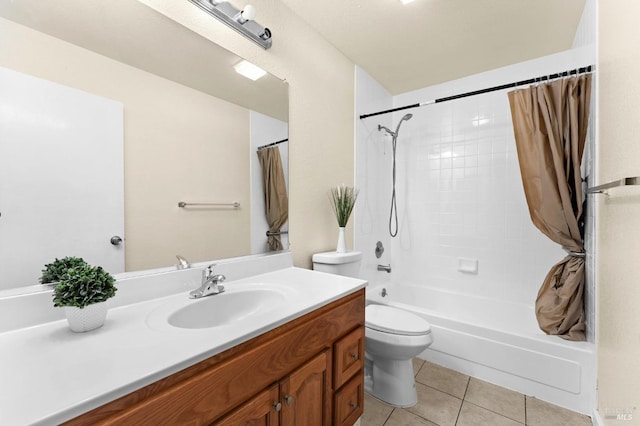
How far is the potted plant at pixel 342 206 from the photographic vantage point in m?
1.91

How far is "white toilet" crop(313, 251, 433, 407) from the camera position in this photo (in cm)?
154

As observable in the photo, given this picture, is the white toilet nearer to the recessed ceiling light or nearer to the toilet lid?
the toilet lid

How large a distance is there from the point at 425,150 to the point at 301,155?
1555 millimetres

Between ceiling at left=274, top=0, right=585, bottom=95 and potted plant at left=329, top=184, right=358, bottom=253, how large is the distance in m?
1.08

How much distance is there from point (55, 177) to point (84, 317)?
0.45 meters

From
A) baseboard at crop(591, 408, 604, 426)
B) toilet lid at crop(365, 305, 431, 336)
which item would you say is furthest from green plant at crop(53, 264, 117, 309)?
baseboard at crop(591, 408, 604, 426)

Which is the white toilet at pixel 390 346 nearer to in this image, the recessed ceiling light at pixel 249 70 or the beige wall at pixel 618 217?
the beige wall at pixel 618 217

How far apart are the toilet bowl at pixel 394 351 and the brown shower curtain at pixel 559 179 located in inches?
35.5

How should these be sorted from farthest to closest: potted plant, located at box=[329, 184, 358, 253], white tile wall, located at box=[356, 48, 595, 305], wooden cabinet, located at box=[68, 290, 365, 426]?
white tile wall, located at box=[356, 48, 595, 305] → potted plant, located at box=[329, 184, 358, 253] → wooden cabinet, located at box=[68, 290, 365, 426]

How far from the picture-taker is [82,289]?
0.75m

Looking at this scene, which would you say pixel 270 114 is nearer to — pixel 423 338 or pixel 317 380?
pixel 317 380

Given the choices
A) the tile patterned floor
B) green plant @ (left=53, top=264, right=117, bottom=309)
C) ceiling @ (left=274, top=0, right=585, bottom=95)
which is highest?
ceiling @ (left=274, top=0, right=585, bottom=95)

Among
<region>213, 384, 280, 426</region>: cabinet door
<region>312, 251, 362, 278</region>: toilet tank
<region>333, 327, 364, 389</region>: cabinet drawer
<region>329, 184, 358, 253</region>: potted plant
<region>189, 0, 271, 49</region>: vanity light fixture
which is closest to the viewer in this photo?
<region>213, 384, 280, 426</region>: cabinet door

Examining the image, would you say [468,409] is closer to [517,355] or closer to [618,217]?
[517,355]
